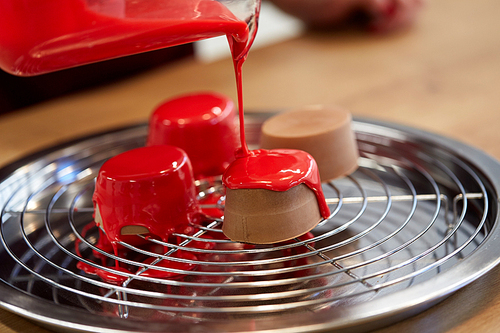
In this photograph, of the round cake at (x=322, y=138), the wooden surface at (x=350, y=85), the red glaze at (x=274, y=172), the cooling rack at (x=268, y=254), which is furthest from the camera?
the wooden surface at (x=350, y=85)

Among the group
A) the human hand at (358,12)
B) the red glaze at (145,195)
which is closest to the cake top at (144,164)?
the red glaze at (145,195)

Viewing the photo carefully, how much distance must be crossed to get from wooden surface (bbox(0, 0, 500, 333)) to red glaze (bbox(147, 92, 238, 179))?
1.08 ft

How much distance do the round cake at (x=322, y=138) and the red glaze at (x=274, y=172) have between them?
97 millimetres

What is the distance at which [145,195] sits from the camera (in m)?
0.79

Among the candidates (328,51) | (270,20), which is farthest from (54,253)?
(270,20)

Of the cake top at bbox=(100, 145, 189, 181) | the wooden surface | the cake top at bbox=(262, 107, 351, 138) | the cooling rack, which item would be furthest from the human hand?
the cake top at bbox=(100, 145, 189, 181)

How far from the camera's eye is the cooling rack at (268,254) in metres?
0.62

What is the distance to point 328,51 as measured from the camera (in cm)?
180

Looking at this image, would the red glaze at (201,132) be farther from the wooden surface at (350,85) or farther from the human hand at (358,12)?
the human hand at (358,12)

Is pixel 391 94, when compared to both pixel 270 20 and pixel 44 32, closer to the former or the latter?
pixel 44 32

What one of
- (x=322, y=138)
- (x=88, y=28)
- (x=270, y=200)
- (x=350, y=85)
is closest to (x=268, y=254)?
(x=270, y=200)

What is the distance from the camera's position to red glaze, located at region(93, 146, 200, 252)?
79 cm

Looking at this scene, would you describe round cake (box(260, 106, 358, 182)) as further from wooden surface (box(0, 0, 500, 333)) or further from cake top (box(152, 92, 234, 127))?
wooden surface (box(0, 0, 500, 333))

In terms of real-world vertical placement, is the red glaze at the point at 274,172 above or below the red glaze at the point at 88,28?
below
